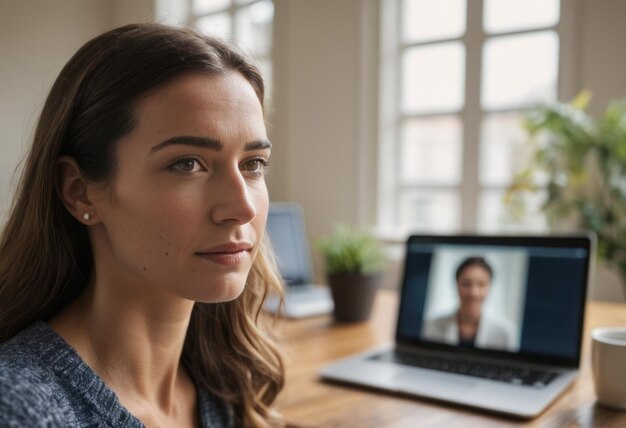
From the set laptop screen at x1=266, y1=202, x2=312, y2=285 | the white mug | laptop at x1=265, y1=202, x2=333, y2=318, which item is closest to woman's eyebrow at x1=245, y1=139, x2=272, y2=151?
the white mug

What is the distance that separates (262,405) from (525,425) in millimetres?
383

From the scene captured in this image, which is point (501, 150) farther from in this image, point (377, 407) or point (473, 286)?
point (377, 407)

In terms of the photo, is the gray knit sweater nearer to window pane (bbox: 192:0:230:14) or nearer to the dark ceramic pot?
the dark ceramic pot

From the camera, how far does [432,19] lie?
3.92 metres

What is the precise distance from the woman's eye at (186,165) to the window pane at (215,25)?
0.21 metres

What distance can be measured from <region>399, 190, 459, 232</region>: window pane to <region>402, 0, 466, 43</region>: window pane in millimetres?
977

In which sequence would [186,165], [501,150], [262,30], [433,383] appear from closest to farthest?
[186,165]
[433,383]
[262,30]
[501,150]

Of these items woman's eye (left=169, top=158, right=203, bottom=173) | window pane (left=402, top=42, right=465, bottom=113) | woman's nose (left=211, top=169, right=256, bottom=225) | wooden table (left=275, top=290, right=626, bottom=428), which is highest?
window pane (left=402, top=42, right=465, bottom=113)

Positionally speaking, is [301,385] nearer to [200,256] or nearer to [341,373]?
[341,373]

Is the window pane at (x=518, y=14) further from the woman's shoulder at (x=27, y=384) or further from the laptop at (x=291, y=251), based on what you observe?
the woman's shoulder at (x=27, y=384)

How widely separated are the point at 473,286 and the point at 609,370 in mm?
290

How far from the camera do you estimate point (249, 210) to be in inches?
29.1

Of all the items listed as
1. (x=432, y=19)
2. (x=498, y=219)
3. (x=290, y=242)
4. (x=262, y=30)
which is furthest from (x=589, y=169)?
(x=262, y=30)

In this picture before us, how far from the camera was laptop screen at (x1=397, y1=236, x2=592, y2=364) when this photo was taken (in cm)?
105
